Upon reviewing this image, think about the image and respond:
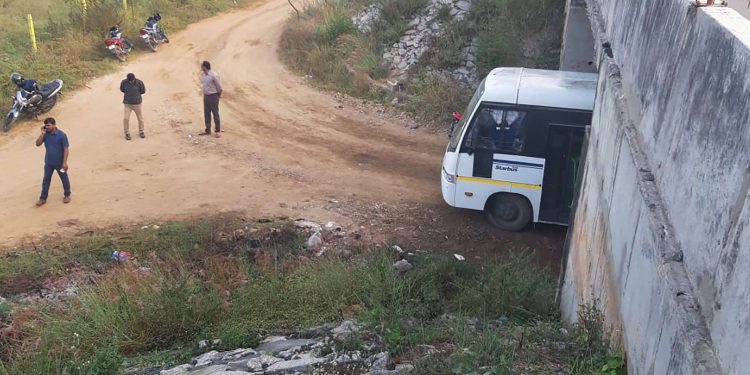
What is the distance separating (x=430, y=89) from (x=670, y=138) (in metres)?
10.1

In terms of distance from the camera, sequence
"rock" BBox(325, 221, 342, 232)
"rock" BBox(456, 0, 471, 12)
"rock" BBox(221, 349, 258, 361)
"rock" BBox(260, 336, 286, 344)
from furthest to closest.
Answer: "rock" BBox(456, 0, 471, 12), "rock" BBox(325, 221, 342, 232), "rock" BBox(260, 336, 286, 344), "rock" BBox(221, 349, 258, 361)

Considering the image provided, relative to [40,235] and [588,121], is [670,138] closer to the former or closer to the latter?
[588,121]

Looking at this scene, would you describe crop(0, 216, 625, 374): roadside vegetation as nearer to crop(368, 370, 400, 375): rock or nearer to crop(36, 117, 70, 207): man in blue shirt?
crop(368, 370, 400, 375): rock

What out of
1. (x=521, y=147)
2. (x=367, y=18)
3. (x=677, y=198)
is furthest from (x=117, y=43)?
(x=677, y=198)

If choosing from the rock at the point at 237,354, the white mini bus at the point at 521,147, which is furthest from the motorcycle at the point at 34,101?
the rock at the point at 237,354

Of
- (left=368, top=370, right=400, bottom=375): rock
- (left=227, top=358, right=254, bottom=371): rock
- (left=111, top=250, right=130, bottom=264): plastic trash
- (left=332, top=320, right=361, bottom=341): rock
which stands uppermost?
(left=368, top=370, right=400, bottom=375): rock

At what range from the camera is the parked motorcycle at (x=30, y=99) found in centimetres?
1315

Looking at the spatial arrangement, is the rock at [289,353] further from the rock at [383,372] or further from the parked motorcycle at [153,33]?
the parked motorcycle at [153,33]

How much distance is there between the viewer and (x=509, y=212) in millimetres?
9578

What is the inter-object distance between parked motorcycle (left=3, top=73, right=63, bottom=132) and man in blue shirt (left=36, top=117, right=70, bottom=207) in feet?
12.1

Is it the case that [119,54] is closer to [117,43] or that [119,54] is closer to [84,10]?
[117,43]

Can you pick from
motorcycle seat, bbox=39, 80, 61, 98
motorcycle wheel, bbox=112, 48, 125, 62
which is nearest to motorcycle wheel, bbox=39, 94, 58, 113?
motorcycle seat, bbox=39, 80, 61, 98

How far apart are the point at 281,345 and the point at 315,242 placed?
3005 millimetres

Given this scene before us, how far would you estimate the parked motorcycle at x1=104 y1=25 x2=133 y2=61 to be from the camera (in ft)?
55.1
